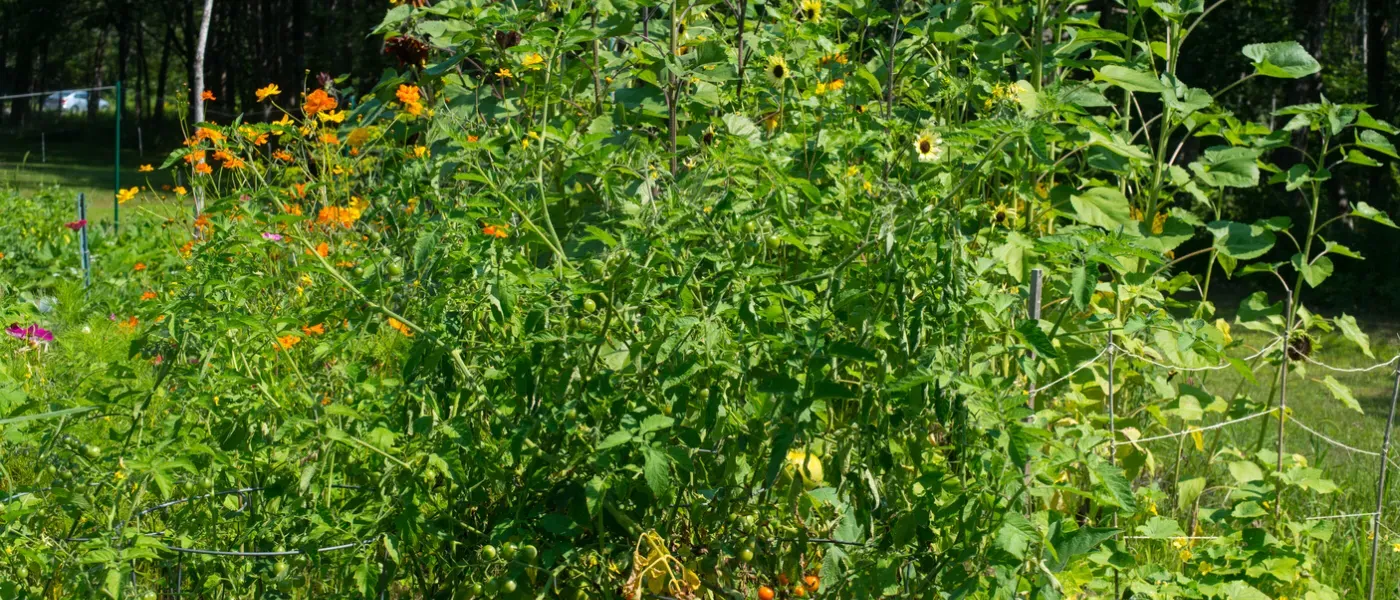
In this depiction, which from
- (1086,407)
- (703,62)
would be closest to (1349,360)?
(1086,407)

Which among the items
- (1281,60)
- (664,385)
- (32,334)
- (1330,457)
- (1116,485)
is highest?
(1281,60)

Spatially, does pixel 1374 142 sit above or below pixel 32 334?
above

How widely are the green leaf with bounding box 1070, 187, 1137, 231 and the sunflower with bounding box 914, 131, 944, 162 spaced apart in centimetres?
43

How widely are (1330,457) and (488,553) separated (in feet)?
12.9

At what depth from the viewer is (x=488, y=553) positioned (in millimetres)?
1795

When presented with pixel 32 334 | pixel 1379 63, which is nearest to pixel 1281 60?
pixel 32 334

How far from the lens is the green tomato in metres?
1.76

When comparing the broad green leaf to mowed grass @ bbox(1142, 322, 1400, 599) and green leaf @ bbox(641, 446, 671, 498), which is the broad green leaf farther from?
green leaf @ bbox(641, 446, 671, 498)

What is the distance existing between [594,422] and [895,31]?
130 cm

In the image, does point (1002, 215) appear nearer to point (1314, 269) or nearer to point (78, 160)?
point (1314, 269)

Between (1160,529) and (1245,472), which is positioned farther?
(1245,472)

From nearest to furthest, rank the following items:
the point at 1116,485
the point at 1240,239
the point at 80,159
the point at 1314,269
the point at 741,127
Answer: the point at 1116,485, the point at 741,127, the point at 1240,239, the point at 1314,269, the point at 80,159

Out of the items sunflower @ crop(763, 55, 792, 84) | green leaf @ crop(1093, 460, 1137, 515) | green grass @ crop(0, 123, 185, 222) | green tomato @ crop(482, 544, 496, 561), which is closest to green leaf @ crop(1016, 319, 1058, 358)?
green leaf @ crop(1093, 460, 1137, 515)

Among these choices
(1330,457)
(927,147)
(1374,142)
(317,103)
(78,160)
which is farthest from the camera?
(78,160)
